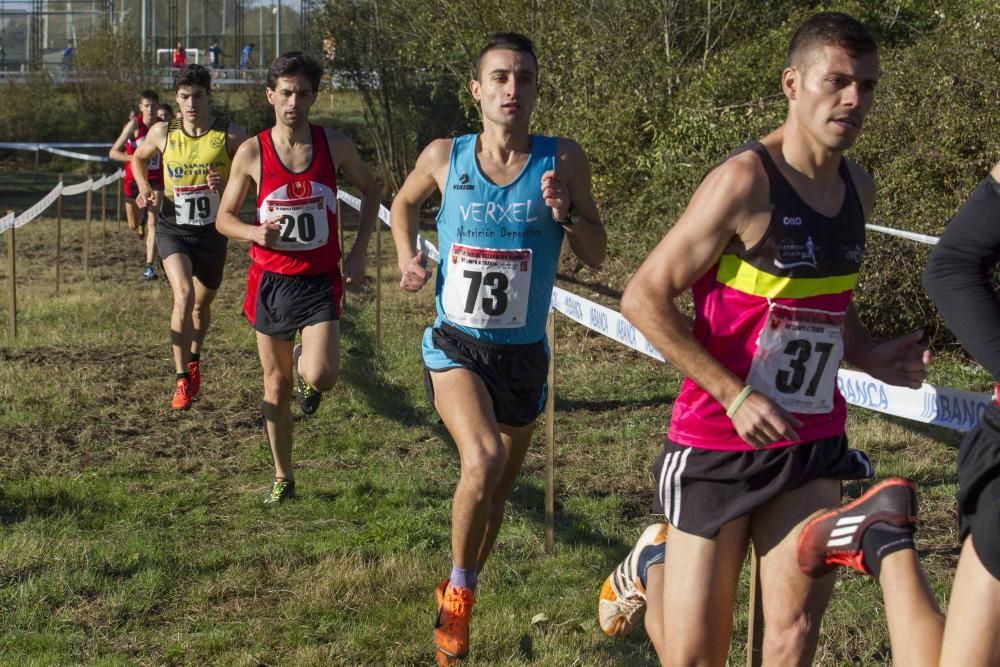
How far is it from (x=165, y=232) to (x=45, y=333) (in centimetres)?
308

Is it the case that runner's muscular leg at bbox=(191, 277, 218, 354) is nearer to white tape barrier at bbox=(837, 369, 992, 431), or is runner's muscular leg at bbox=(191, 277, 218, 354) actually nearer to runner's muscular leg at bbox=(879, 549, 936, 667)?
white tape barrier at bbox=(837, 369, 992, 431)

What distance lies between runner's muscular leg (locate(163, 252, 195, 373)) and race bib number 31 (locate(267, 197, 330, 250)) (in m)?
2.07

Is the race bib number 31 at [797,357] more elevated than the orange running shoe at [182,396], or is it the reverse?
the race bib number 31 at [797,357]

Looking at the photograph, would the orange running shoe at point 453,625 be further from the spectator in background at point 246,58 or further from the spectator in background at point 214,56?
the spectator in background at point 214,56

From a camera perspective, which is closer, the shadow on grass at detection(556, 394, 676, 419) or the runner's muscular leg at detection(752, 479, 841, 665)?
the runner's muscular leg at detection(752, 479, 841, 665)

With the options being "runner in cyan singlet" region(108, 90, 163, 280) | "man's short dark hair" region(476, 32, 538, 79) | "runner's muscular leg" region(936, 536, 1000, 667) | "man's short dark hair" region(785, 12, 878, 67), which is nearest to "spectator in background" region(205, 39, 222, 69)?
"runner in cyan singlet" region(108, 90, 163, 280)

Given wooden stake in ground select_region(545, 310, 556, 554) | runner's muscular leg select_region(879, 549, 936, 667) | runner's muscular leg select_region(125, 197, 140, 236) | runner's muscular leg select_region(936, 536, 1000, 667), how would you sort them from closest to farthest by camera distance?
1. runner's muscular leg select_region(936, 536, 1000, 667)
2. runner's muscular leg select_region(879, 549, 936, 667)
3. wooden stake in ground select_region(545, 310, 556, 554)
4. runner's muscular leg select_region(125, 197, 140, 236)

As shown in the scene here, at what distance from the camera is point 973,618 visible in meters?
2.70

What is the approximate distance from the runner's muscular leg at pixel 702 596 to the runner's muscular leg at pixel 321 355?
3.32 meters

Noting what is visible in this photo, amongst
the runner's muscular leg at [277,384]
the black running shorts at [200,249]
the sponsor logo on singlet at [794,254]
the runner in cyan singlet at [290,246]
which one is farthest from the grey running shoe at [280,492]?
the sponsor logo on singlet at [794,254]

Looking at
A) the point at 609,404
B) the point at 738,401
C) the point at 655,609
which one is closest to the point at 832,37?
the point at 738,401

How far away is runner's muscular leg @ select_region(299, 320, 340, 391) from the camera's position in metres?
6.38

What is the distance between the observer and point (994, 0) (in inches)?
396

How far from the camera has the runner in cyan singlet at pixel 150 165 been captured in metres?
14.5
